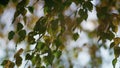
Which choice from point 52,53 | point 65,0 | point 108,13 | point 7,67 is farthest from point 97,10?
point 7,67

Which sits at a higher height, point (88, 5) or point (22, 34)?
point (88, 5)

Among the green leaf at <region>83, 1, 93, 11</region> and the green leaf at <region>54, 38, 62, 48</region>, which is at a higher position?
the green leaf at <region>83, 1, 93, 11</region>

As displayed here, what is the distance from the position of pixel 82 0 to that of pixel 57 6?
0.19 m

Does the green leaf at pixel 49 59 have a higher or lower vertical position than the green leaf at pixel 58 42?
lower

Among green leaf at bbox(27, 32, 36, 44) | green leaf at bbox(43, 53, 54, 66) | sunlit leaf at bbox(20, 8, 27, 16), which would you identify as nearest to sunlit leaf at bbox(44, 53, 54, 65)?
green leaf at bbox(43, 53, 54, 66)

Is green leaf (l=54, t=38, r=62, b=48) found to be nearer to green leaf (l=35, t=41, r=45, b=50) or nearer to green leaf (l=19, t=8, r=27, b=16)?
green leaf (l=35, t=41, r=45, b=50)

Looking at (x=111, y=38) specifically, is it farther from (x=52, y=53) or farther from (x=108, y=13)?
(x=52, y=53)

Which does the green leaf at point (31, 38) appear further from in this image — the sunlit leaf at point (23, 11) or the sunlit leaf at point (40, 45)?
the sunlit leaf at point (23, 11)

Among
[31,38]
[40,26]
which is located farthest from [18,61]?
[40,26]

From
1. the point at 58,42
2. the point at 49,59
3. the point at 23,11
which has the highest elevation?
the point at 23,11

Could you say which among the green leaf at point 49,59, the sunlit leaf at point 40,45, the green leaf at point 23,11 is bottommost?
the green leaf at point 49,59

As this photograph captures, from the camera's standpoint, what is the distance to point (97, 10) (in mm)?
2377

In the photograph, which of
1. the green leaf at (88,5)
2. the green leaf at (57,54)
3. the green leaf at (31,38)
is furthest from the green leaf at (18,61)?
the green leaf at (88,5)

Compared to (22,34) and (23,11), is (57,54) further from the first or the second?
(23,11)
